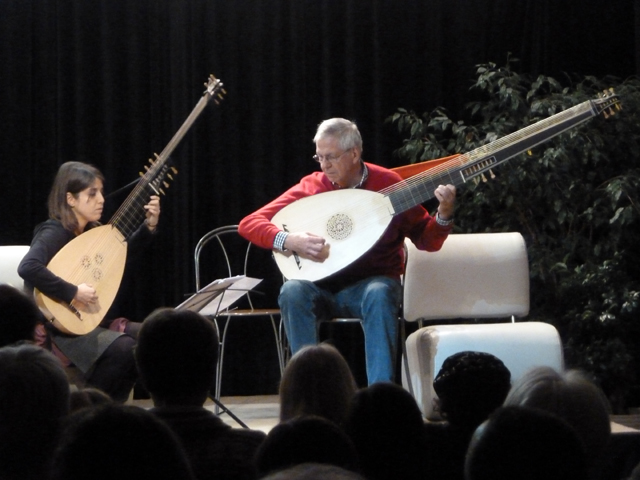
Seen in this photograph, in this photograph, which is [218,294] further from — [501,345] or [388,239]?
[501,345]

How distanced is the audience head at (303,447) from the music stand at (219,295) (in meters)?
1.31

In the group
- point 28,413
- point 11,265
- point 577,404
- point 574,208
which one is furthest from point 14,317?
point 574,208

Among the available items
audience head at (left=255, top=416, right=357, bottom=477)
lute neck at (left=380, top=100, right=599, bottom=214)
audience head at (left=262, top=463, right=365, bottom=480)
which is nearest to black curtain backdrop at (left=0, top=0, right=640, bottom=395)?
lute neck at (left=380, top=100, right=599, bottom=214)

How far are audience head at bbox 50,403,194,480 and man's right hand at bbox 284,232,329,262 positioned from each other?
87.2 inches

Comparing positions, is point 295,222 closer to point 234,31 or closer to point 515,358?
point 515,358

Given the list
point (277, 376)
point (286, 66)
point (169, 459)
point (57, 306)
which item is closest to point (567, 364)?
point (277, 376)

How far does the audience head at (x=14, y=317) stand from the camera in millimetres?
1979

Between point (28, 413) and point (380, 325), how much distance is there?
6.03 ft

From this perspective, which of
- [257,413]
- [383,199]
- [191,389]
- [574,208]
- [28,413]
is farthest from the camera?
[574,208]

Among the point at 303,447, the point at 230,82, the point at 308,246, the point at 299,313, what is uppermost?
the point at 230,82

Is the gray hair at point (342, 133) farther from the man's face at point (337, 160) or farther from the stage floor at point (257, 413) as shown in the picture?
the stage floor at point (257, 413)

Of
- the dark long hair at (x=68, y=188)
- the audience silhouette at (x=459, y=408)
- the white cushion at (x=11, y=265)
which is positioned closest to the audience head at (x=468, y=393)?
the audience silhouette at (x=459, y=408)

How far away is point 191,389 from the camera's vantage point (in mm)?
1607

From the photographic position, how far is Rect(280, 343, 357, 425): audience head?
1.71 m
